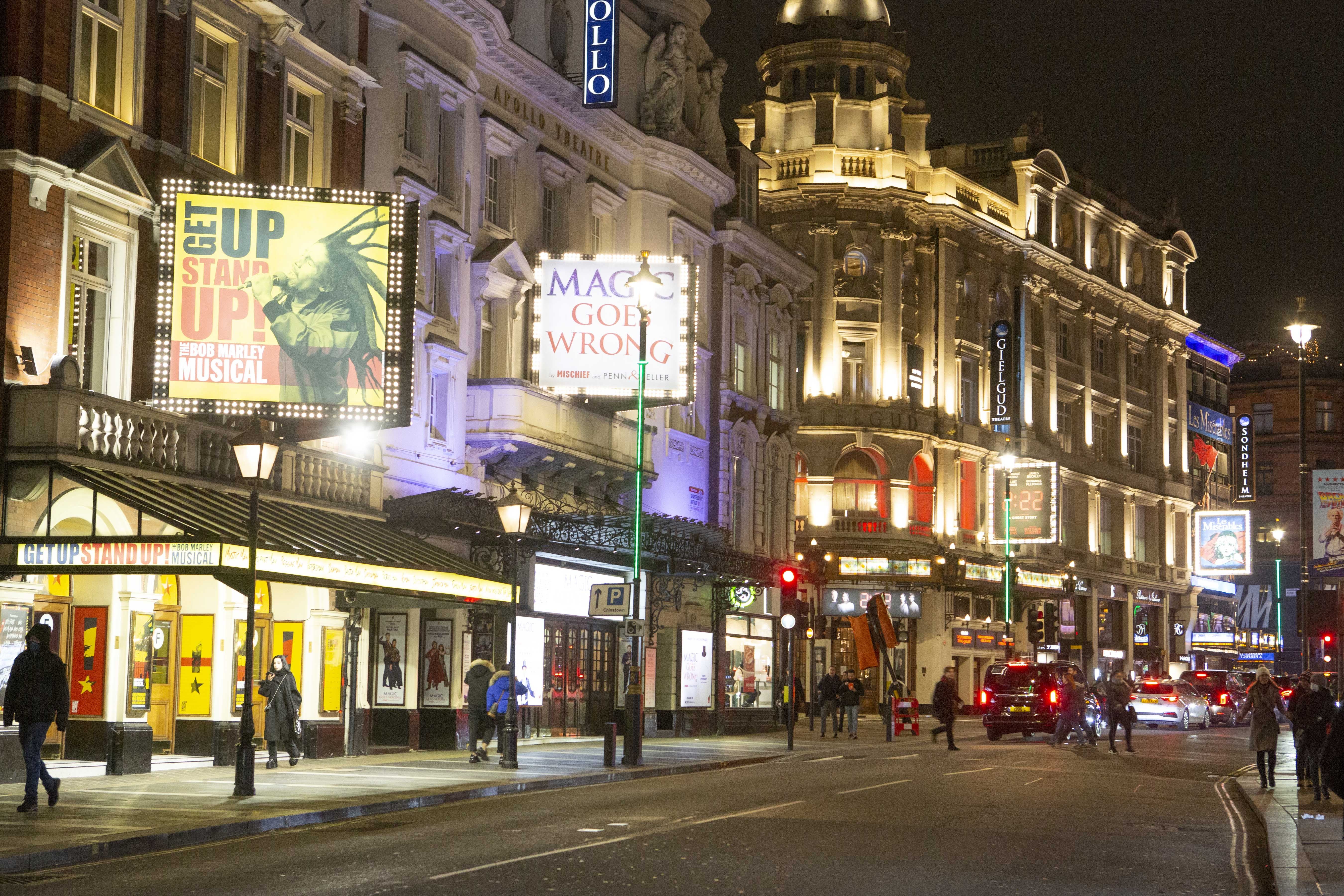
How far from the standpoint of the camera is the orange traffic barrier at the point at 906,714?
152 ft

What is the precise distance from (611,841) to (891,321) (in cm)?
4920

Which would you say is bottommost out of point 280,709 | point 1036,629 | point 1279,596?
point 280,709

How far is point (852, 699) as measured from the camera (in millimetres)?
42469

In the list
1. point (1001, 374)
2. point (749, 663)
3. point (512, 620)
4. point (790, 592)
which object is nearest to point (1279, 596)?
point (1001, 374)

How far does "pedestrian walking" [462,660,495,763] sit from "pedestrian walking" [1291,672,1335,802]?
1264 cm

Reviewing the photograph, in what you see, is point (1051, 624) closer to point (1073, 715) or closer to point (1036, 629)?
point (1036, 629)

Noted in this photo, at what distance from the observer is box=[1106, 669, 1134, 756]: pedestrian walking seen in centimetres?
3697

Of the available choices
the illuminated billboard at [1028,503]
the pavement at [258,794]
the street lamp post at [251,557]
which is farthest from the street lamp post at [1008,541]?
the street lamp post at [251,557]

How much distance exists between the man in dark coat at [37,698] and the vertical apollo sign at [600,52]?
2188 centimetres

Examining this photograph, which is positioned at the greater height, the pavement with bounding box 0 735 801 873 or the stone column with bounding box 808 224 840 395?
the stone column with bounding box 808 224 840 395

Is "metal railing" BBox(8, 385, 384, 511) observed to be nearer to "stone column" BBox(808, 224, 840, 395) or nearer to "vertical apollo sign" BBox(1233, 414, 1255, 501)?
"stone column" BBox(808, 224, 840, 395)

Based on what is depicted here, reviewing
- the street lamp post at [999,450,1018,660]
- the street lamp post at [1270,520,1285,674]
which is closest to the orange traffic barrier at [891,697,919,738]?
the street lamp post at [999,450,1018,660]

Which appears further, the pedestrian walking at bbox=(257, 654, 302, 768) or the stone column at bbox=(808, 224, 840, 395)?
the stone column at bbox=(808, 224, 840, 395)

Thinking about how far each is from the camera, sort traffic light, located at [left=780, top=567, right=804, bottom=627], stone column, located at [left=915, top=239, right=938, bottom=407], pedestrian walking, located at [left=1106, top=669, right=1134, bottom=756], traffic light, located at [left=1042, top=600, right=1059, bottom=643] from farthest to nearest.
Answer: stone column, located at [left=915, top=239, right=938, bottom=407], traffic light, located at [left=1042, top=600, right=1059, bottom=643], pedestrian walking, located at [left=1106, top=669, right=1134, bottom=756], traffic light, located at [left=780, top=567, right=804, bottom=627]
